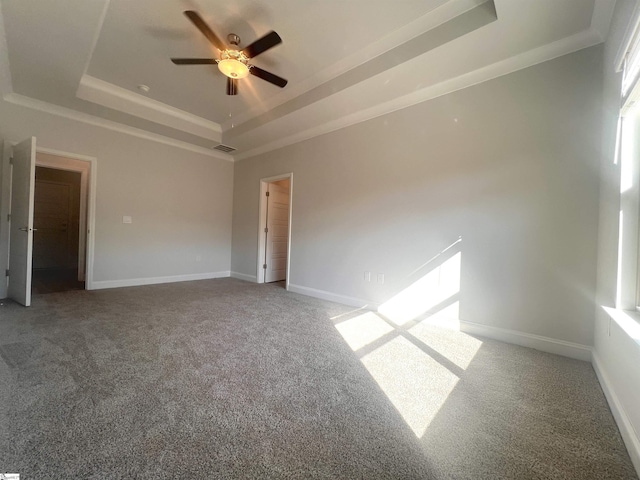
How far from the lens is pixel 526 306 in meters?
2.35

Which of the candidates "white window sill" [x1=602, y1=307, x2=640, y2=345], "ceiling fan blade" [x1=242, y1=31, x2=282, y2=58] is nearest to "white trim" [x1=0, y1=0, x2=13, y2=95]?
"ceiling fan blade" [x1=242, y1=31, x2=282, y2=58]

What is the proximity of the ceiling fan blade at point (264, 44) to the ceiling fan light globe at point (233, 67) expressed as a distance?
14 cm

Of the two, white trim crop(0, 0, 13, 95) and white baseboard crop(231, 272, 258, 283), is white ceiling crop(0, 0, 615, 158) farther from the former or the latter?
white baseboard crop(231, 272, 258, 283)

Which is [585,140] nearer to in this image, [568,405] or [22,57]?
[568,405]

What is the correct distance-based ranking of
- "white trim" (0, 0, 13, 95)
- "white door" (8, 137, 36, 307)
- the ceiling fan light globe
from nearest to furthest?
"white trim" (0, 0, 13, 95)
the ceiling fan light globe
"white door" (8, 137, 36, 307)

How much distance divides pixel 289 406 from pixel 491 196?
2584mm

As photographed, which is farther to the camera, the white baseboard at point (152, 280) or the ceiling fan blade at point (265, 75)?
the white baseboard at point (152, 280)

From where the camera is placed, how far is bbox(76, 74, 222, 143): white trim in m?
3.42

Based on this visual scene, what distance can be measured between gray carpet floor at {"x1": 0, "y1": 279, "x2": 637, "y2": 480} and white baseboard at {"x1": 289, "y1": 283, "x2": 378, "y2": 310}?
2.88ft

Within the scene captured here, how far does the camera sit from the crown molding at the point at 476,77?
2135 millimetres

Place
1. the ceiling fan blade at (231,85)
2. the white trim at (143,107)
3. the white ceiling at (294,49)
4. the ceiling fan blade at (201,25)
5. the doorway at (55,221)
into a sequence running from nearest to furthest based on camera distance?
the ceiling fan blade at (201,25) < the white ceiling at (294,49) < the ceiling fan blade at (231,85) < the white trim at (143,107) < the doorway at (55,221)


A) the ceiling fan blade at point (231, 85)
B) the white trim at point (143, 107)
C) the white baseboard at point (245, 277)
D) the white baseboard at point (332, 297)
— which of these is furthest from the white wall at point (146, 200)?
the ceiling fan blade at point (231, 85)

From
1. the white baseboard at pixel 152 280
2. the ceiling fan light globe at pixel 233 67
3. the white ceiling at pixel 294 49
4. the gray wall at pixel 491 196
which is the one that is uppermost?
the white ceiling at pixel 294 49

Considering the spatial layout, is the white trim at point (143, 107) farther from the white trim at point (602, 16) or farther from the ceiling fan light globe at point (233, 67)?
the white trim at point (602, 16)
